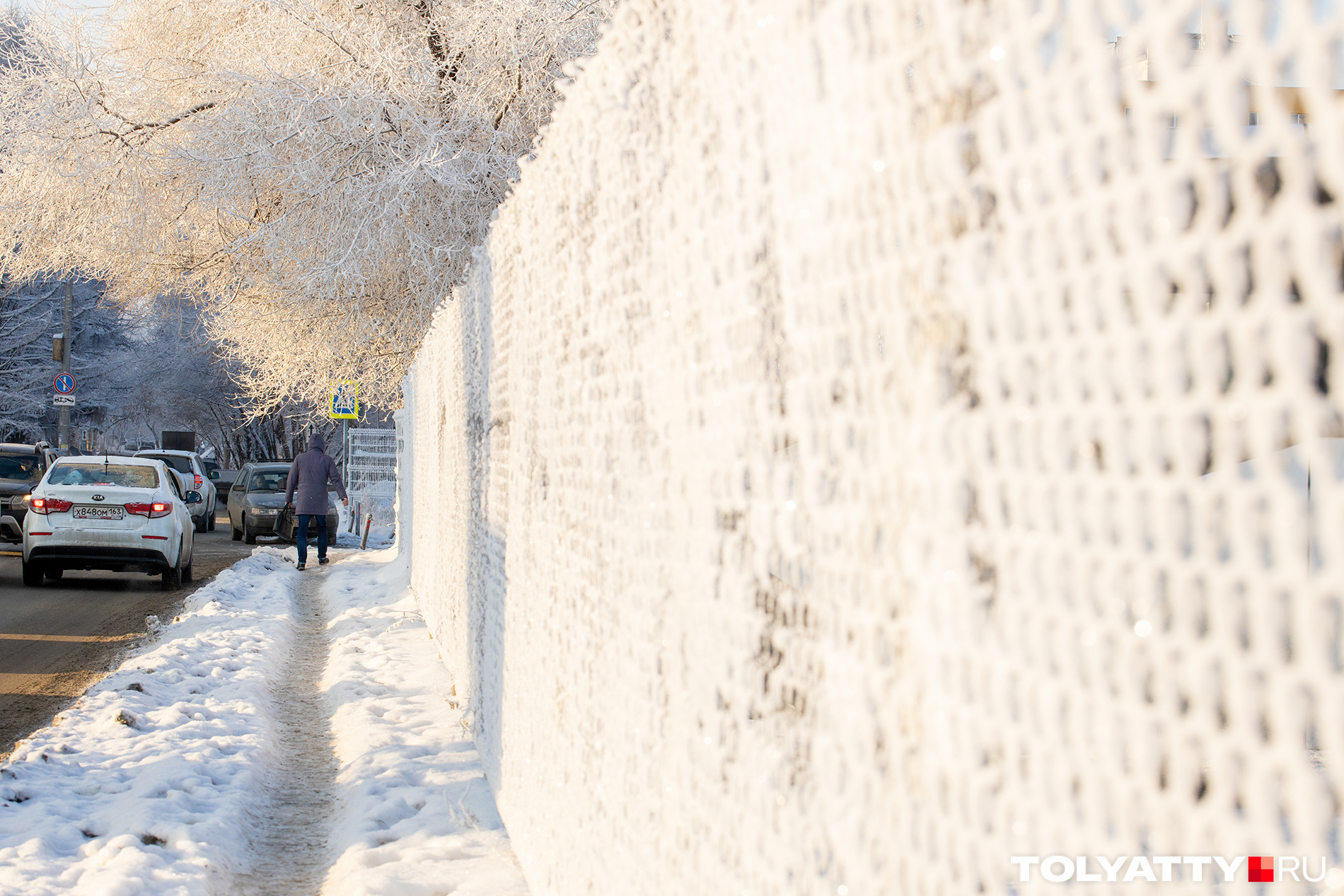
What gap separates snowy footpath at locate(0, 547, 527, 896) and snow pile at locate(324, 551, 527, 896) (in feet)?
0.04

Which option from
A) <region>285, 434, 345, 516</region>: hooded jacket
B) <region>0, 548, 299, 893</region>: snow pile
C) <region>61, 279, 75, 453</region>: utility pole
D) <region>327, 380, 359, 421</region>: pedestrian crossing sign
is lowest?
<region>0, 548, 299, 893</region>: snow pile

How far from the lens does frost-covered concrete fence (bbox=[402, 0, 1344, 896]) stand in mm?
778

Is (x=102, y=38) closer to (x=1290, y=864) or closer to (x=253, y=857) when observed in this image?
(x=253, y=857)

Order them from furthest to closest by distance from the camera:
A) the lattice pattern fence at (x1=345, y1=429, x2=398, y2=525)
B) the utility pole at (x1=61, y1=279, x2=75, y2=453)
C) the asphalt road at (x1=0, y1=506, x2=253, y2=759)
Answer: the utility pole at (x1=61, y1=279, x2=75, y2=453) < the lattice pattern fence at (x1=345, y1=429, x2=398, y2=525) < the asphalt road at (x1=0, y1=506, x2=253, y2=759)

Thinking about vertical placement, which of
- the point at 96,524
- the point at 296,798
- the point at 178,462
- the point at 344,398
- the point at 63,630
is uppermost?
the point at 344,398

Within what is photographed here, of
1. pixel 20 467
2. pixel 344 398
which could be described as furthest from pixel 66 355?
pixel 344 398

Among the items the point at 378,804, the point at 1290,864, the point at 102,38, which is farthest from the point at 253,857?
the point at 102,38

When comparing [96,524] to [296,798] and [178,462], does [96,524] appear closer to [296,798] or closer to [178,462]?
[296,798]

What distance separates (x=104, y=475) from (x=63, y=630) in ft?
12.8

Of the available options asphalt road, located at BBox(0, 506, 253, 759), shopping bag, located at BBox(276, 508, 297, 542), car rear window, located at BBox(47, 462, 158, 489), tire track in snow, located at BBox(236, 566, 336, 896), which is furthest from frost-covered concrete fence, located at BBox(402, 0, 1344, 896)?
shopping bag, located at BBox(276, 508, 297, 542)

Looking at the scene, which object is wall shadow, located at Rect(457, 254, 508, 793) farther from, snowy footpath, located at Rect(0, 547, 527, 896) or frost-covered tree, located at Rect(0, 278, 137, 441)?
frost-covered tree, located at Rect(0, 278, 137, 441)

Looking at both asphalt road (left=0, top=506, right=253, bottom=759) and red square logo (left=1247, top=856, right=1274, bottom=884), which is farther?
asphalt road (left=0, top=506, right=253, bottom=759)

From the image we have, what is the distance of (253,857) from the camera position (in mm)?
4262

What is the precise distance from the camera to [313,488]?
50.1 ft
